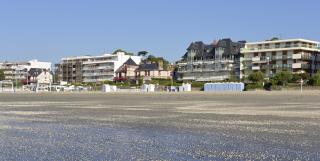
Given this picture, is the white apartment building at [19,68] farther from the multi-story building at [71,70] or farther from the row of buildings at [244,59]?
the row of buildings at [244,59]

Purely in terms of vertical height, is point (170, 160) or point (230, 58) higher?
point (230, 58)

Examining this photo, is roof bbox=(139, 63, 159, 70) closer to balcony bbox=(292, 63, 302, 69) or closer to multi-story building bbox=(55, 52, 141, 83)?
multi-story building bbox=(55, 52, 141, 83)

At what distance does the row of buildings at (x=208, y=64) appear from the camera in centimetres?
10606

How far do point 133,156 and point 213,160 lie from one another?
2.02 meters

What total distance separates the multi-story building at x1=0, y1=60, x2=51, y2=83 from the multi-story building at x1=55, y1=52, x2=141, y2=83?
→ 1440cm

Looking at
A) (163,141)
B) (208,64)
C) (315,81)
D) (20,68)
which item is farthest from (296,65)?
(20,68)

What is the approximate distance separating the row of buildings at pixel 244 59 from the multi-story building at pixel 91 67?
91.1 feet

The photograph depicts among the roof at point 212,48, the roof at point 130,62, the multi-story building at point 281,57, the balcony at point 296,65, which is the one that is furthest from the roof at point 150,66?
the balcony at point 296,65

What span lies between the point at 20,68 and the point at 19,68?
653mm

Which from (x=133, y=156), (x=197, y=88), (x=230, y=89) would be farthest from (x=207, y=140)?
(x=197, y=88)

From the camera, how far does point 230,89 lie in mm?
86250

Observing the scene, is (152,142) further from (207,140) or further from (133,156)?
(133,156)

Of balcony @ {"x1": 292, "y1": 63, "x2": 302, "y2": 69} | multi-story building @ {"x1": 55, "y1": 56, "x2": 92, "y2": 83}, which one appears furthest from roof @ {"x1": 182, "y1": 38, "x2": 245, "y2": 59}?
multi-story building @ {"x1": 55, "y1": 56, "x2": 92, "y2": 83}

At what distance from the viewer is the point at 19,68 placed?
592ft
